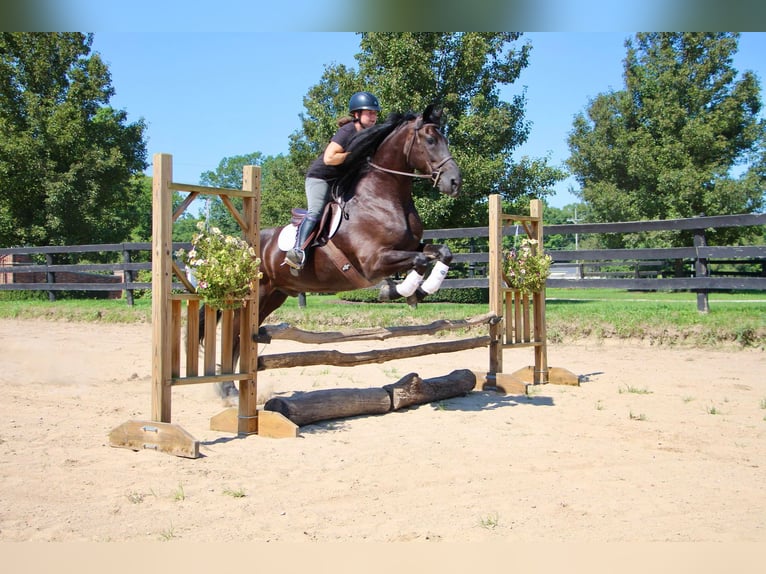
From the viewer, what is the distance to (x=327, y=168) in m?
6.21

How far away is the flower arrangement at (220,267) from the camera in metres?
5.08

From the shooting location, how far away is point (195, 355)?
520cm

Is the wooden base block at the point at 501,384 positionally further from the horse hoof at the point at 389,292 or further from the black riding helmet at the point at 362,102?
the black riding helmet at the point at 362,102

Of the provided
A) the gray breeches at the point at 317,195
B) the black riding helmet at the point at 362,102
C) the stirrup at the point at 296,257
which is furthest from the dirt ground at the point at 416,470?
the black riding helmet at the point at 362,102

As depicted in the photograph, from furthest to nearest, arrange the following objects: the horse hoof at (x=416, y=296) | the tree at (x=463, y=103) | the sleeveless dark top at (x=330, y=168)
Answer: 1. the tree at (x=463, y=103)
2. the sleeveless dark top at (x=330, y=168)
3. the horse hoof at (x=416, y=296)

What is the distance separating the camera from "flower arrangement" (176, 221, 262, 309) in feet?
16.7

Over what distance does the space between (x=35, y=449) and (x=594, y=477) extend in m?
3.62

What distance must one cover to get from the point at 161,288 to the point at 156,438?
3.39ft

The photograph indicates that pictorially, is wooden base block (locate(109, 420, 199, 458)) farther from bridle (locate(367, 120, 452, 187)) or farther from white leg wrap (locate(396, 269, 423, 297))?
bridle (locate(367, 120, 452, 187))

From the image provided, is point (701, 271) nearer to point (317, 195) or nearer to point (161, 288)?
point (317, 195)

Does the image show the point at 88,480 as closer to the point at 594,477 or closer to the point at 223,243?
the point at 223,243

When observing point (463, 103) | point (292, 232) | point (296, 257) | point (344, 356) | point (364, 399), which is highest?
point (463, 103)

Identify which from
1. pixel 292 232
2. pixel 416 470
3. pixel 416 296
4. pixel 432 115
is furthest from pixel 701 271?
pixel 416 470

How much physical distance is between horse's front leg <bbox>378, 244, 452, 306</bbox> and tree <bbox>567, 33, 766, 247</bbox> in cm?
1986
